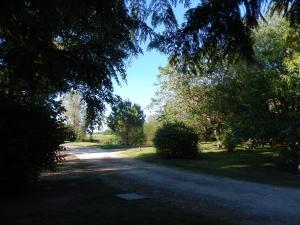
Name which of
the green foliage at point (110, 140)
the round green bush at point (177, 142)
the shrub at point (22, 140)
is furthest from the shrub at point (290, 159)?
the green foliage at point (110, 140)

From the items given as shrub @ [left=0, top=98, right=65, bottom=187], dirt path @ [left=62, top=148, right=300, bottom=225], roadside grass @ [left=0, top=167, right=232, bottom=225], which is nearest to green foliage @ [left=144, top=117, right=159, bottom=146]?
dirt path @ [left=62, top=148, right=300, bottom=225]

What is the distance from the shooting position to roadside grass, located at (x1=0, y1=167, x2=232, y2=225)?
7.88 m

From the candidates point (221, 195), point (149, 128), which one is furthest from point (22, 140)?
point (149, 128)

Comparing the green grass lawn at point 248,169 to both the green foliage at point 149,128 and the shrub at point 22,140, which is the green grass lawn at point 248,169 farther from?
the green foliage at point 149,128

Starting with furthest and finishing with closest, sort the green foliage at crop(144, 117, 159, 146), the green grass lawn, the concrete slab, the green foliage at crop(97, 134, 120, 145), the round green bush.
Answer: the green foliage at crop(97, 134, 120, 145)
the green foliage at crop(144, 117, 159, 146)
the round green bush
the green grass lawn
the concrete slab

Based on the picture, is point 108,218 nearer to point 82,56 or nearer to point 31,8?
point 82,56

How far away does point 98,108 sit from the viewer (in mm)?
6629

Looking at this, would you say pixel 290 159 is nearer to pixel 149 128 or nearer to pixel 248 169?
pixel 248 169

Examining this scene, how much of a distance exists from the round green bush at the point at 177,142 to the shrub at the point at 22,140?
1279 cm

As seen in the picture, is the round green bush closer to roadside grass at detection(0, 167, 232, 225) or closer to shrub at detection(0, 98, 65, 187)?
roadside grass at detection(0, 167, 232, 225)

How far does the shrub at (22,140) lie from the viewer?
448 inches

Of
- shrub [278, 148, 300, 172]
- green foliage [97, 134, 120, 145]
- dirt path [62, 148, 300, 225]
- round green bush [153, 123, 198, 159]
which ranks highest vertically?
green foliage [97, 134, 120, 145]

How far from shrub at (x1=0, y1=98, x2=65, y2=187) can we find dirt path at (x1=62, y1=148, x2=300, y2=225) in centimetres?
291

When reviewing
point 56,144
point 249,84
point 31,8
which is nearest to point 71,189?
point 56,144
